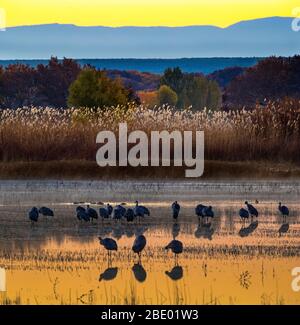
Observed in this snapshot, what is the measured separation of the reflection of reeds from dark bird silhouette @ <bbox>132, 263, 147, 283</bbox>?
41.3ft

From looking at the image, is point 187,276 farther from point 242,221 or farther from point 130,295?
point 242,221

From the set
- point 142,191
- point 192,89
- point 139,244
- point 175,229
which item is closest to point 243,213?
point 175,229

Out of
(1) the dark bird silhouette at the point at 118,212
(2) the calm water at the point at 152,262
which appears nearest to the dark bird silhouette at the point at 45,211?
(2) the calm water at the point at 152,262

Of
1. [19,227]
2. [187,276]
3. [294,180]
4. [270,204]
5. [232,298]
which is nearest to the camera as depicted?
[232,298]

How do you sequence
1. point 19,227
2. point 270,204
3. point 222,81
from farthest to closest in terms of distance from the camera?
point 222,81, point 270,204, point 19,227

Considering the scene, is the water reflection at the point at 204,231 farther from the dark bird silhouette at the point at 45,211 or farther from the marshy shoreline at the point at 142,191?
the marshy shoreline at the point at 142,191

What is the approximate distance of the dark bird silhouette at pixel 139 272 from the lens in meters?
12.2

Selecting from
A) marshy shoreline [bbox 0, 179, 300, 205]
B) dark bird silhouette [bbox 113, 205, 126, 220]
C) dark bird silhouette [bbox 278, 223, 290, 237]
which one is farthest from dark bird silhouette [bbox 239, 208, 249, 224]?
marshy shoreline [bbox 0, 179, 300, 205]

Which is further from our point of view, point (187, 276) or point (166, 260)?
point (166, 260)

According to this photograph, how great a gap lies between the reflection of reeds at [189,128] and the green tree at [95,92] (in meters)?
13.2

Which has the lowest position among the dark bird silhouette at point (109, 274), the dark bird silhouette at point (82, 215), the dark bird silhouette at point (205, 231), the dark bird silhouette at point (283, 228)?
the dark bird silhouette at point (109, 274)

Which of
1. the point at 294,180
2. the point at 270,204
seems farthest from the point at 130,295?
the point at 294,180

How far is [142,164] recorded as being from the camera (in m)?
25.2

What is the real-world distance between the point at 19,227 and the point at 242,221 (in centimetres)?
327
